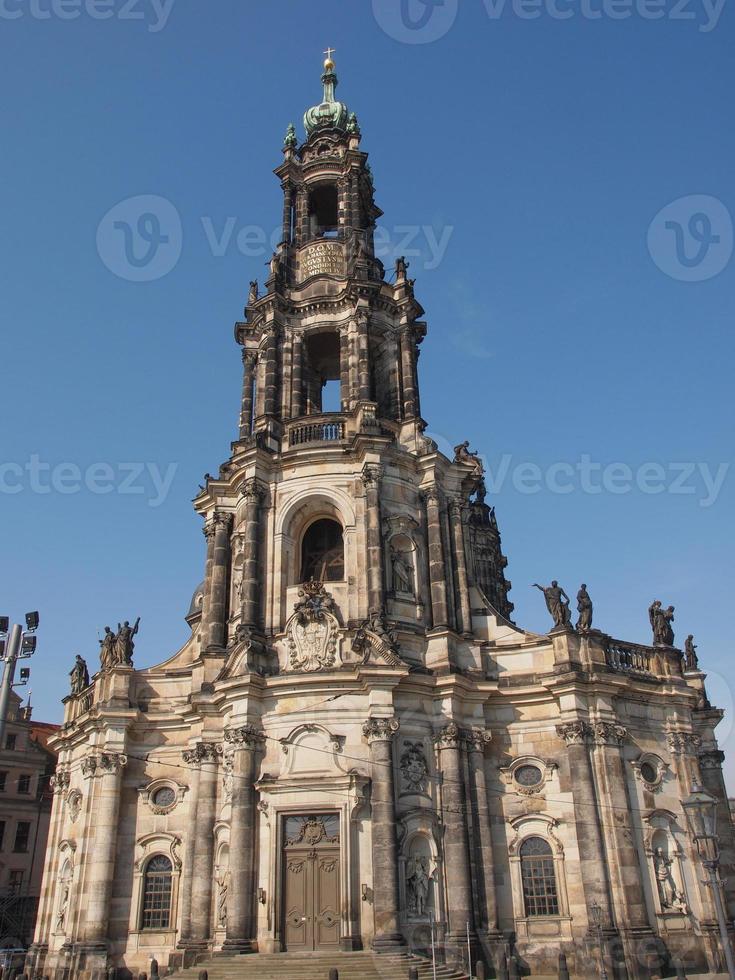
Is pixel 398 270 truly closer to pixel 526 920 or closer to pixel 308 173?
pixel 308 173

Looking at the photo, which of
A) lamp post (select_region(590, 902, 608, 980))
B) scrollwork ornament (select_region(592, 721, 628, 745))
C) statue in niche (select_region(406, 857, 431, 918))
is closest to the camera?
lamp post (select_region(590, 902, 608, 980))

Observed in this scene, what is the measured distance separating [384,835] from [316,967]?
167 inches

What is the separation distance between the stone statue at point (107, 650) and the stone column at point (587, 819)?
18.0 meters

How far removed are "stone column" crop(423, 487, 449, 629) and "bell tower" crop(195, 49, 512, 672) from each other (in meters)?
0.06

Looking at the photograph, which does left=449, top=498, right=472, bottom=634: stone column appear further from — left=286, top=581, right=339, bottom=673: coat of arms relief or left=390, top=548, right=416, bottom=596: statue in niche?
left=286, top=581, right=339, bottom=673: coat of arms relief

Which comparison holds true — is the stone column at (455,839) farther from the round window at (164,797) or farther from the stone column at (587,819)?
the round window at (164,797)

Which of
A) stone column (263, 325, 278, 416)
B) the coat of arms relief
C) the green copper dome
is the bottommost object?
the coat of arms relief

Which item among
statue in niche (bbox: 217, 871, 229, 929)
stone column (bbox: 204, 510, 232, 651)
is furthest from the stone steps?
stone column (bbox: 204, 510, 232, 651)

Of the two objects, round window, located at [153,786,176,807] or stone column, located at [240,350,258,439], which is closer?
round window, located at [153,786,176,807]

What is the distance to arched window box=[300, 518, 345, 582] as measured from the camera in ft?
119

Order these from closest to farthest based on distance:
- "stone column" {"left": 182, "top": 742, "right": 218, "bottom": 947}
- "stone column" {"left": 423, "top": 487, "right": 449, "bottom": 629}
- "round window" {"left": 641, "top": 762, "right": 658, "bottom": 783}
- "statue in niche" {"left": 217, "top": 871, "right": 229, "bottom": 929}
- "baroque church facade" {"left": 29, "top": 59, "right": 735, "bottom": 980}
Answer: "baroque church facade" {"left": 29, "top": 59, "right": 735, "bottom": 980} < "statue in niche" {"left": 217, "top": 871, "right": 229, "bottom": 929} < "stone column" {"left": 182, "top": 742, "right": 218, "bottom": 947} < "round window" {"left": 641, "top": 762, "right": 658, "bottom": 783} < "stone column" {"left": 423, "top": 487, "right": 449, "bottom": 629}

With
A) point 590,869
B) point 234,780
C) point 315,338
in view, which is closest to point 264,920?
point 234,780

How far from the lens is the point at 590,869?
29312 mm

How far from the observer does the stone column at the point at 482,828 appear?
1155 inches
